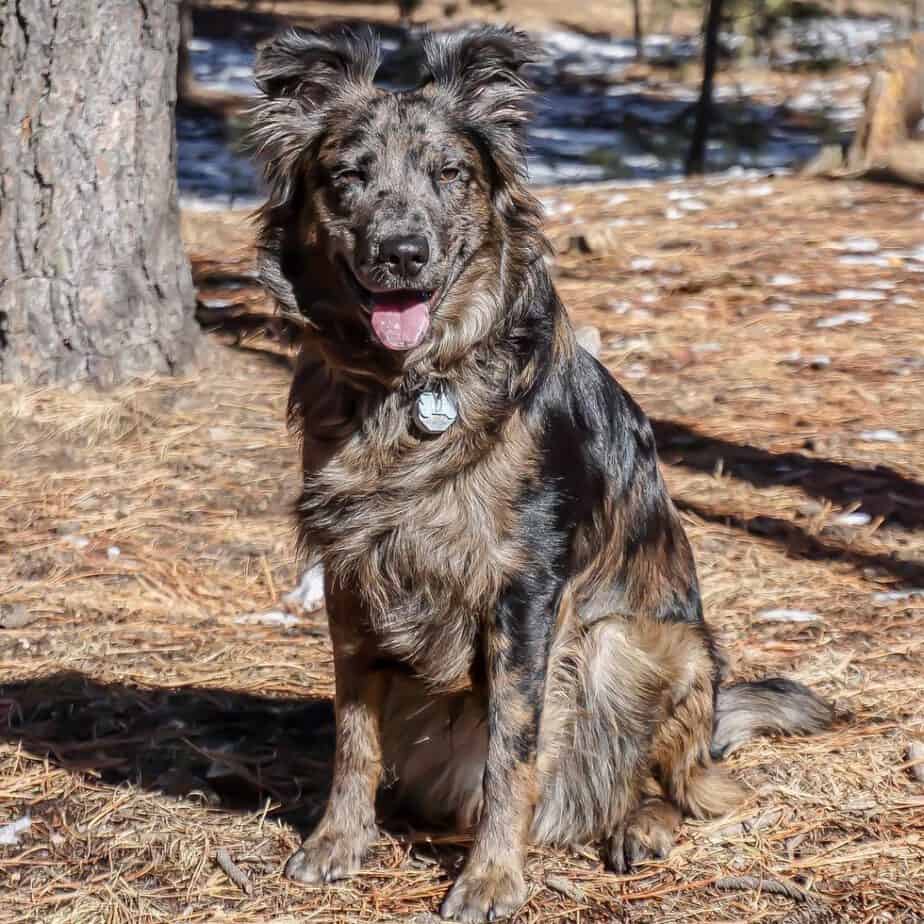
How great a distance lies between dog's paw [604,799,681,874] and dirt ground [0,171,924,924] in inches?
1.8

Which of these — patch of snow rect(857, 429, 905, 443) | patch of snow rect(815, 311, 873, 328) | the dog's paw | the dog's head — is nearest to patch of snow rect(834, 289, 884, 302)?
patch of snow rect(815, 311, 873, 328)

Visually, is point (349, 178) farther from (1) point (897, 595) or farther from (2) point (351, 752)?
(1) point (897, 595)

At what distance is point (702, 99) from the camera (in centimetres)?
1172

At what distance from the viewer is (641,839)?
3.62m

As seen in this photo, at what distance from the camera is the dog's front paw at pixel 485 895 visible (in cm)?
335

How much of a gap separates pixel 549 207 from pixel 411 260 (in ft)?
22.7

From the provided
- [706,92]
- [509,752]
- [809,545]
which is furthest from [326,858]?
[706,92]

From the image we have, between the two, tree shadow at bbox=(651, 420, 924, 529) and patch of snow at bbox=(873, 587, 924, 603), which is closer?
patch of snow at bbox=(873, 587, 924, 603)

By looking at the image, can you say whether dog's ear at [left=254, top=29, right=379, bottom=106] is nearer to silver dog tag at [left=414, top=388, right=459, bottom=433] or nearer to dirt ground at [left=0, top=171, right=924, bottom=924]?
silver dog tag at [left=414, top=388, right=459, bottom=433]

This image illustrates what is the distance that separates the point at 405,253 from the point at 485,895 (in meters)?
1.57

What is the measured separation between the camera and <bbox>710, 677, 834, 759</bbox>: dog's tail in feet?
13.4

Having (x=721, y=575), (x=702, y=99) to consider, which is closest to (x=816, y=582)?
(x=721, y=575)

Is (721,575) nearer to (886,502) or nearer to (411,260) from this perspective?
(886,502)

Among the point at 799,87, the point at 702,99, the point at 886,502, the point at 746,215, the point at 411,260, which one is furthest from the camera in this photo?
the point at 799,87
